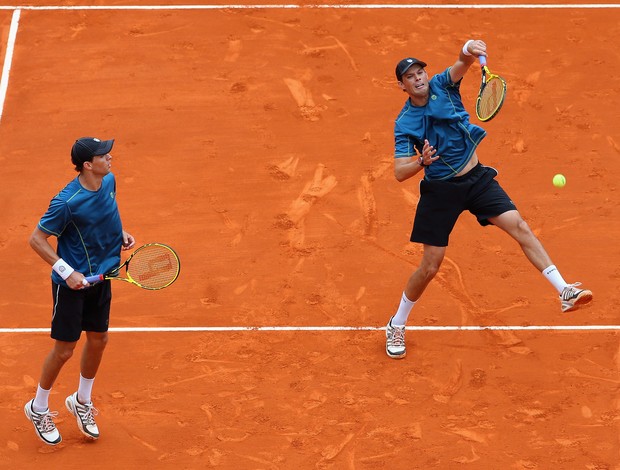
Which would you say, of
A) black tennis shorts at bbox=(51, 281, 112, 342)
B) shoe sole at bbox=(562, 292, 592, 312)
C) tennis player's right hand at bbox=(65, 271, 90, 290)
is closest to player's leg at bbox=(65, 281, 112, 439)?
black tennis shorts at bbox=(51, 281, 112, 342)

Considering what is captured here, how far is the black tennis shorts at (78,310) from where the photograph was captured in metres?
9.12

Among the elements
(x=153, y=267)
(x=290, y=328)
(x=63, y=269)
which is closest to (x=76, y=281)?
(x=63, y=269)

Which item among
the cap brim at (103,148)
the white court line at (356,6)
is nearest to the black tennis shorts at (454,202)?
the cap brim at (103,148)

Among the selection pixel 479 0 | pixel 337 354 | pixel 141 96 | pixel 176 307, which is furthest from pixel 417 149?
pixel 479 0

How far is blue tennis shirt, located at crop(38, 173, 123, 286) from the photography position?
348 inches

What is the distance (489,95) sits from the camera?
399 inches

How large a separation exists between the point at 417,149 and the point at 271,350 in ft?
7.12

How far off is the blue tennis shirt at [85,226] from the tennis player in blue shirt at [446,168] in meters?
2.35

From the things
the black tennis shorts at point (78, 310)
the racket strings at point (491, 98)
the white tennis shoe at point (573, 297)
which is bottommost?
the black tennis shorts at point (78, 310)

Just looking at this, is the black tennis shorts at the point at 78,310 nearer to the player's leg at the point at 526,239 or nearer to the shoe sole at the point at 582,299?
the player's leg at the point at 526,239

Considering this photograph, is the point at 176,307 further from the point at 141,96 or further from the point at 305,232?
the point at 141,96

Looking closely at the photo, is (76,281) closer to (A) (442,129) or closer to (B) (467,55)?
(A) (442,129)

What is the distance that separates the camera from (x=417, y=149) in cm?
1016

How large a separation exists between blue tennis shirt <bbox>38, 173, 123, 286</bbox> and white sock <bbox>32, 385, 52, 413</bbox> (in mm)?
991
